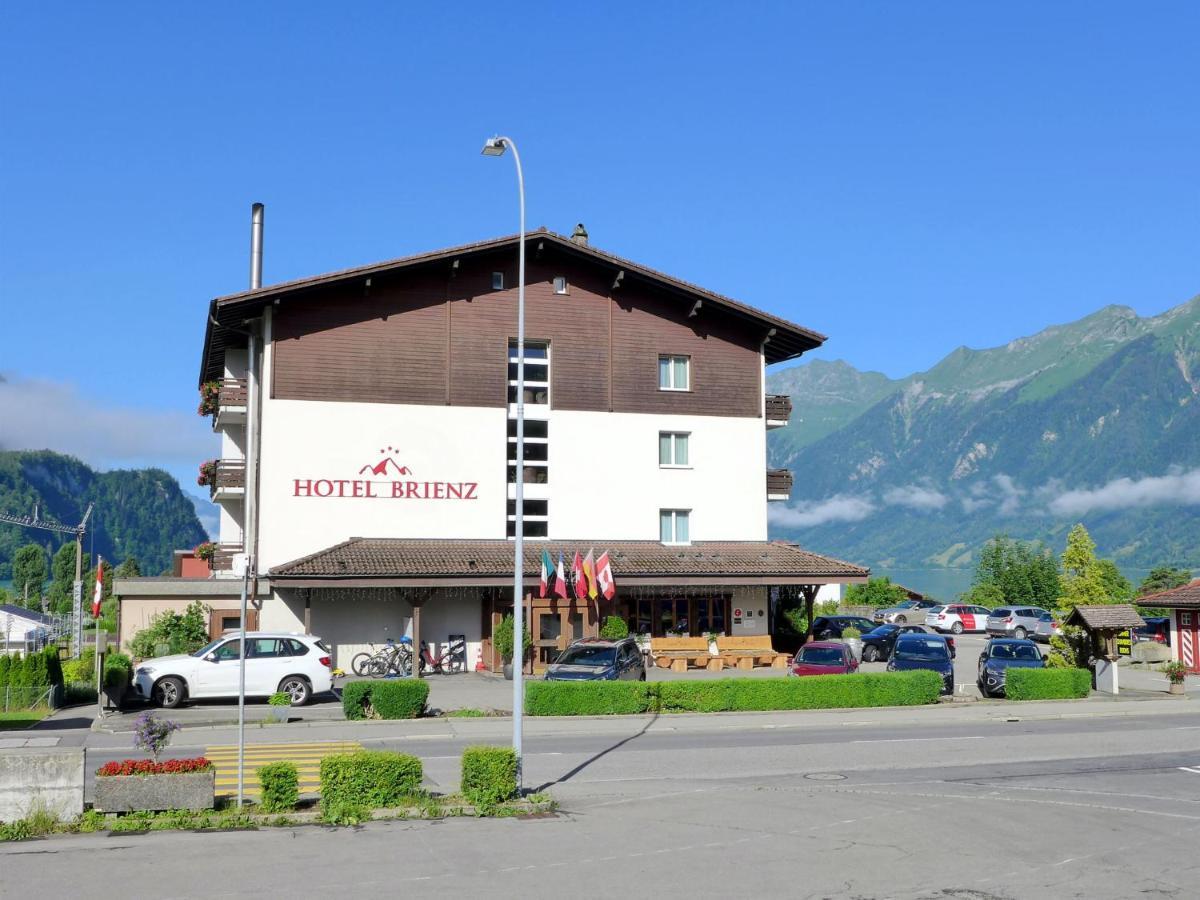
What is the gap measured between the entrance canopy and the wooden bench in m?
2.70

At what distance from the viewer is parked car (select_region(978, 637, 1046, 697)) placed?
125 ft

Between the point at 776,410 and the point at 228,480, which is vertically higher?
the point at 776,410

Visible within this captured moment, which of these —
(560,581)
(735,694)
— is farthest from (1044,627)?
(735,694)

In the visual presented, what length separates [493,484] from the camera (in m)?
47.1

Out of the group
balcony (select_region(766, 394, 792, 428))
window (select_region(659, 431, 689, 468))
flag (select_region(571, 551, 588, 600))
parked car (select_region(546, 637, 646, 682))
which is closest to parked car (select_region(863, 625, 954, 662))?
balcony (select_region(766, 394, 792, 428))

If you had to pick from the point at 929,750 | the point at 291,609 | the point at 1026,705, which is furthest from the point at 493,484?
the point at 929,750

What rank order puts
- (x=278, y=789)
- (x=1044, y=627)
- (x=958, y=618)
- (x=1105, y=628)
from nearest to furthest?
(x=278, y=789) < (x=1105, y=628) < (x=1044, y=627) < (x=958, y=618)

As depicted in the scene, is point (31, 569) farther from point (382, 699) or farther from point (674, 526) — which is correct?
point (382, 699)

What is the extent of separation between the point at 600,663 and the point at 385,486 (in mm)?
14278

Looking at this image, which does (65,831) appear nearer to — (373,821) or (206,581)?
(373,821)

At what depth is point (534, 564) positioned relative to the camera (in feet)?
147

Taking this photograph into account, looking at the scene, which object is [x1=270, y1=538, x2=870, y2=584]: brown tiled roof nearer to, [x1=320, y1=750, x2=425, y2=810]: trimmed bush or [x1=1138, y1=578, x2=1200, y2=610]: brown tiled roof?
[x1=1138, y1=578, x2=1200, y2=610]: brown tiled roof

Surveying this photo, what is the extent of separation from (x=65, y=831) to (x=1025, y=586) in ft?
261

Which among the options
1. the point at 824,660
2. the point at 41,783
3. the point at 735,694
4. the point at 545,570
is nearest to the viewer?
the point at 41,783
